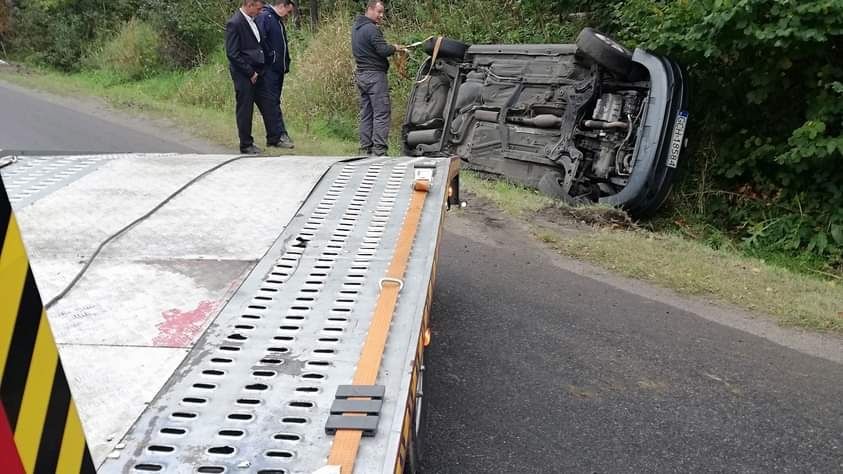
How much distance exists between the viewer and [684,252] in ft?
19.6

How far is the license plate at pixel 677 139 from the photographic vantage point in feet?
23.2

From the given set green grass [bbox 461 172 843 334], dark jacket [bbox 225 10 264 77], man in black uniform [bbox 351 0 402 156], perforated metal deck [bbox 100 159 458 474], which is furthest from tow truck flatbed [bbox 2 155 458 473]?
man in black uniform [bbox 351 0 402 156]

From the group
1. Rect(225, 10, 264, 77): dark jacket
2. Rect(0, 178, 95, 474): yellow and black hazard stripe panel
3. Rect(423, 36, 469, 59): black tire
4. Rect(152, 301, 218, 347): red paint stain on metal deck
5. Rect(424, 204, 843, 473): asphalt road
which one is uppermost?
Rect(423, 36, 469, 59): black tire

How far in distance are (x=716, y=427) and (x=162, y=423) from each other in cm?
255

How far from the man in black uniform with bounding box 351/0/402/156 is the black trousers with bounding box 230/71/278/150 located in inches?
47.2

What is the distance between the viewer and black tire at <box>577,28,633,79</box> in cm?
745

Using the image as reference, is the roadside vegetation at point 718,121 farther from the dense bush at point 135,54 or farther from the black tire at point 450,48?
the dense bush at point 135,54

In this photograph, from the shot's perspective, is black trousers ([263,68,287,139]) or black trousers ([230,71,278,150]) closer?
black trousers ([230,71,278,150])

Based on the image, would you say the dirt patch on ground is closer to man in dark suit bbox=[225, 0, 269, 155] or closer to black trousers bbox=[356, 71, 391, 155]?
black trousers bbox=[356, 71, 391, 155]

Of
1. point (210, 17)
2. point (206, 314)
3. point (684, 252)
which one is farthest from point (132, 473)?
Result: point (210, 17)

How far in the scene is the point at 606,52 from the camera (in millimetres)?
7457

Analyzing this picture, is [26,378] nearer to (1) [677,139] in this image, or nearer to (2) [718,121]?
(1) [677,139]

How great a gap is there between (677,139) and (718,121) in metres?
1.35

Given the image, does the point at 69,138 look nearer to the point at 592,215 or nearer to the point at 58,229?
the point at 592,215
